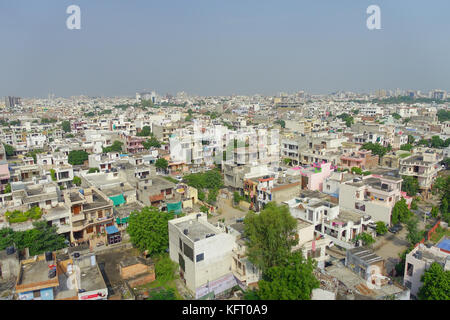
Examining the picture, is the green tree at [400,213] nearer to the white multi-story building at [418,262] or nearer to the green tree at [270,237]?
the white multi-story building at [418,262]

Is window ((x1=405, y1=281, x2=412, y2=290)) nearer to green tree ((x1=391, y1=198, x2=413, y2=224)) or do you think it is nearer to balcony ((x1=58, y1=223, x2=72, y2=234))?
green tree ((x1=391, y1=198, x2=413, y2=224))

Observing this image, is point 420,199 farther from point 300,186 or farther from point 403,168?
point 300,186

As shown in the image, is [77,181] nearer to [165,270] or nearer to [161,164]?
[161,164]

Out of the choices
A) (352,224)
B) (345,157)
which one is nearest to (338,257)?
(352,224)

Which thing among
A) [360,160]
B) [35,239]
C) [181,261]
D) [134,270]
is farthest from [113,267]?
[360,160]

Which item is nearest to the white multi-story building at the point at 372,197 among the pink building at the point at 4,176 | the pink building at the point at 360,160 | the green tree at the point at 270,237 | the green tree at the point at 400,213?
the green tree at the point at 400,213

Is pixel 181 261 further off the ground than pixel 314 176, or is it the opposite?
pixel 314 176
